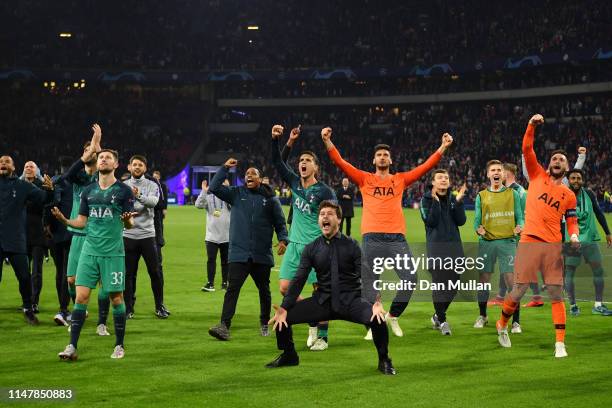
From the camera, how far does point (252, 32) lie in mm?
75875

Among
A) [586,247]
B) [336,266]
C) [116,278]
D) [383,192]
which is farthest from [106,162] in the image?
[586,247]

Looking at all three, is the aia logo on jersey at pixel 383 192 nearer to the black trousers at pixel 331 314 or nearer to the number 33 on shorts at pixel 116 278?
the black trousers at pixel 331 314

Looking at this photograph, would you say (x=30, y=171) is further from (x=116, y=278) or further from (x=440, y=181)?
(x=440, y=181)

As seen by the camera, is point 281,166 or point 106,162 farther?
point 281,166

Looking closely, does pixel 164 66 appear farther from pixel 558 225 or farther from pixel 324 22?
pixel 558 225

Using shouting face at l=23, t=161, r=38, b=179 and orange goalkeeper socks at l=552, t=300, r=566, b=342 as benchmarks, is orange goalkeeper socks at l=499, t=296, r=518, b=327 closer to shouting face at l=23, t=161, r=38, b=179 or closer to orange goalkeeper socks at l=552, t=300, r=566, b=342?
orange goalkeeper socks at l=552, t=300, r=566, b=342

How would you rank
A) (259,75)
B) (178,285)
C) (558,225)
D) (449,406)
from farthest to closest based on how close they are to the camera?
(259,75)
(178,285)
(558,225)
(449,406)

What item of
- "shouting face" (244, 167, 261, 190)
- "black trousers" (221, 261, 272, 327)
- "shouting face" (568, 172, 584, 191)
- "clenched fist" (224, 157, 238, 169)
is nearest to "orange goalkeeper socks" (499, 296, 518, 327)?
"black trousers" (221, 261, 272, 327)

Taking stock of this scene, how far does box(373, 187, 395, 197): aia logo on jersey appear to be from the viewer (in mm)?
10383

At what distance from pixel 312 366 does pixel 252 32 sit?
69237 mm

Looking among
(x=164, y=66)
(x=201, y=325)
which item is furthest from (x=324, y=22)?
(x=201, y=325)

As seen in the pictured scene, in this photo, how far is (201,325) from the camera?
1185cm

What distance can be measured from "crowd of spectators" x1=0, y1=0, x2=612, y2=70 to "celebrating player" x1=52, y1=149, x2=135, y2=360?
196 feet

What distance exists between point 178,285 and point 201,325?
4980 mm
